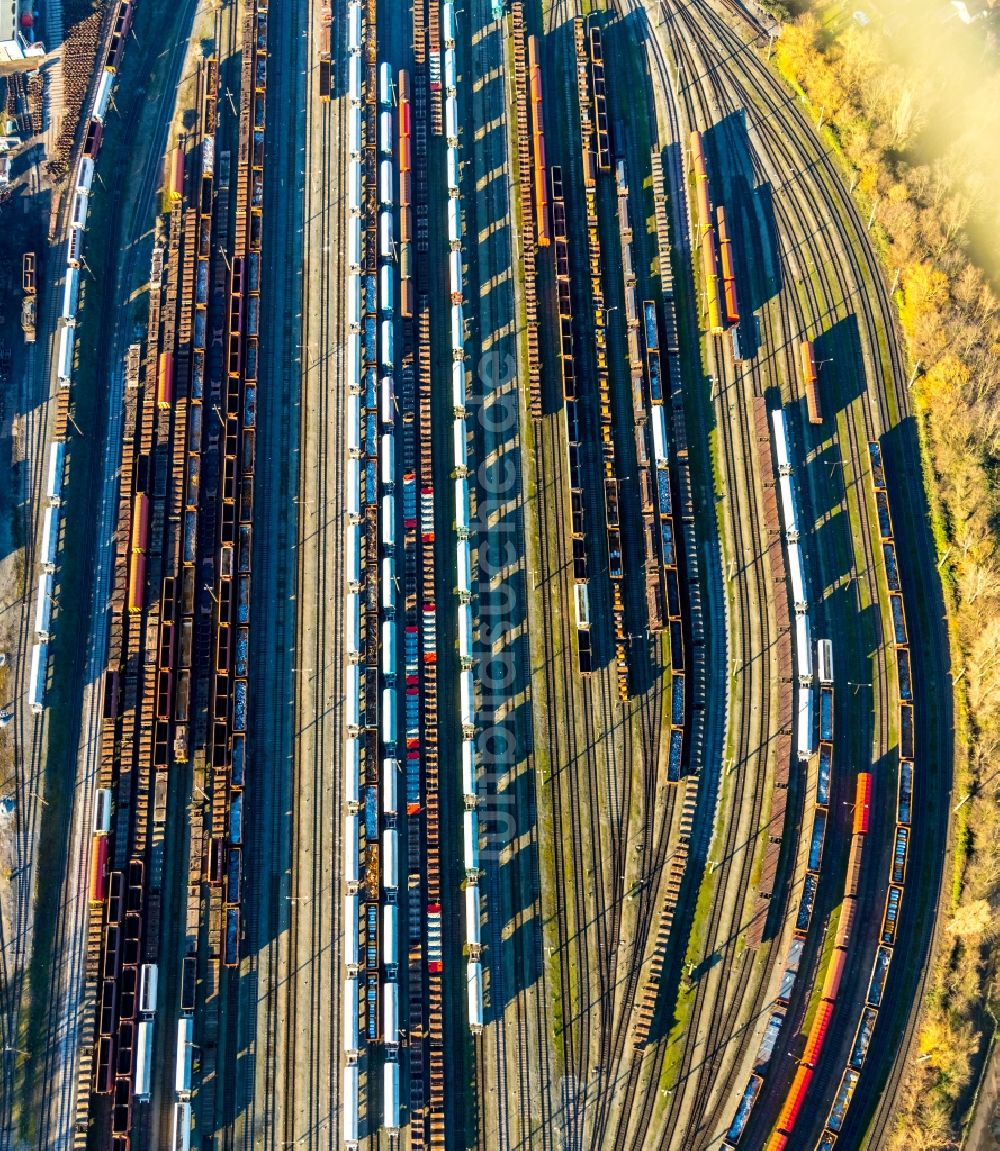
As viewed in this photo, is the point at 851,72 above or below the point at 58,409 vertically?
above

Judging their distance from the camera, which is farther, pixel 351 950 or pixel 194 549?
pixel 194 549

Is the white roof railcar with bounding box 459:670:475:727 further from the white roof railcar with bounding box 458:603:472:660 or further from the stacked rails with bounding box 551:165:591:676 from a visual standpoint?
the stacked rails with bounding box 551:165:591:676

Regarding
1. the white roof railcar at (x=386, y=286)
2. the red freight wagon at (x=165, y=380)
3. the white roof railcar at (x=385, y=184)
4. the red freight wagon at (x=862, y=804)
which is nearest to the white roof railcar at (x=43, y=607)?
the red freight wagon at (x=165, y=380)

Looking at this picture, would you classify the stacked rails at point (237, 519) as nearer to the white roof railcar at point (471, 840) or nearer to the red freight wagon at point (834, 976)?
the white roof railcar at point (471, 840)

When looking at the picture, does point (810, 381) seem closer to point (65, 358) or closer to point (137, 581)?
point (137, 581)

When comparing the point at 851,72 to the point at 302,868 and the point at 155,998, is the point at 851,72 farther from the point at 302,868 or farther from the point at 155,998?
the point at 155,998

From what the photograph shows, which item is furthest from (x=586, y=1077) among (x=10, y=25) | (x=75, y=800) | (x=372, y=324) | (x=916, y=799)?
(x=10, y=25)
